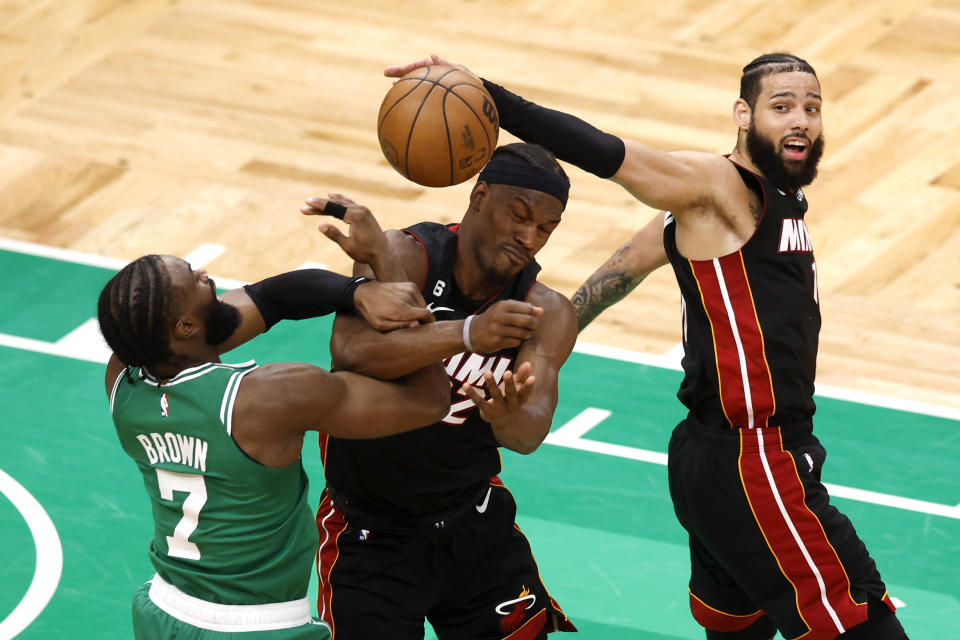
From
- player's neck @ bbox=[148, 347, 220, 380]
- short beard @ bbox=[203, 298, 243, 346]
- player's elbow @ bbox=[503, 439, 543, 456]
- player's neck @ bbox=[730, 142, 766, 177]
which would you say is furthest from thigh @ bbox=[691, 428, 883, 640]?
player's neck @ bbox=[148, 347, 220, 380]

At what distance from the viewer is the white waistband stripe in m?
5.83

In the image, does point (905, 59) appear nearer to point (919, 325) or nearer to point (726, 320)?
point (919, 325)

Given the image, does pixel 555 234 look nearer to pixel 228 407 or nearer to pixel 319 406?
pixel 319 406

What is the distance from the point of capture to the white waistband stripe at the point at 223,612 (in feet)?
19.1

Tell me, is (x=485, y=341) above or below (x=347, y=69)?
above

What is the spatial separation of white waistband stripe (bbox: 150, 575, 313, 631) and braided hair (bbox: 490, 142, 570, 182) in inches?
72.9

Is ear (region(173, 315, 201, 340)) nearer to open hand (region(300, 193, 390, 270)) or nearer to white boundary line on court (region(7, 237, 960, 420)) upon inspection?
open hand (region(300, 193, 390, 270))

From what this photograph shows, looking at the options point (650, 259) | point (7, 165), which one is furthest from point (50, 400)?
point (650, 259)

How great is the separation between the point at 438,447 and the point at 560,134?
1.32 metres

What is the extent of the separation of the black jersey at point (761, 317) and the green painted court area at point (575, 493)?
186 centimetres

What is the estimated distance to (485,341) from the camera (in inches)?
229

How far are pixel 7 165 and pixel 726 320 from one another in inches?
301

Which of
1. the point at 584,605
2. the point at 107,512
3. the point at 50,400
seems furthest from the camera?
the point at 50,400

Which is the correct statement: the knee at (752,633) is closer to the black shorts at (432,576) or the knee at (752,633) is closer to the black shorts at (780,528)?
the black shorts at (780,528)
